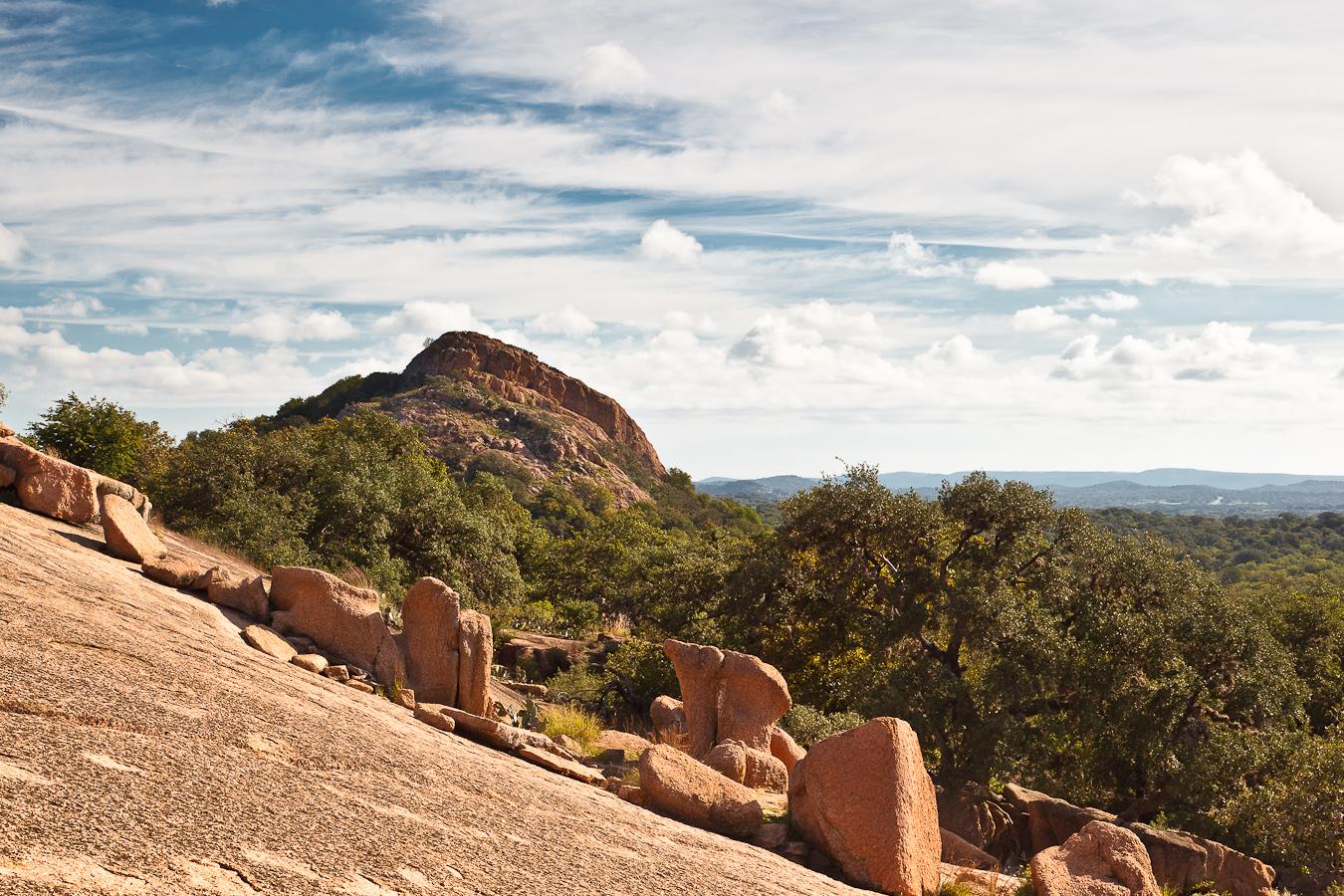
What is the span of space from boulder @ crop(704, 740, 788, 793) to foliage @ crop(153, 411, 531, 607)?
15.8 m

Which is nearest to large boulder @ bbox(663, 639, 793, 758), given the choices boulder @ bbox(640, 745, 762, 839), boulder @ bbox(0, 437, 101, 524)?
boulder @ bbox(640, 745, 762, 839)

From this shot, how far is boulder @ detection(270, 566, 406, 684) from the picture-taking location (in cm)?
1248

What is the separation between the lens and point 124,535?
12312mm

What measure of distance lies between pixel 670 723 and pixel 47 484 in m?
10.3

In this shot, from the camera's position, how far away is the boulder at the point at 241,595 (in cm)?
1234

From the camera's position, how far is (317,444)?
42.5 metres

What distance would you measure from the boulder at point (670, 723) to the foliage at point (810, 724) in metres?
2.46

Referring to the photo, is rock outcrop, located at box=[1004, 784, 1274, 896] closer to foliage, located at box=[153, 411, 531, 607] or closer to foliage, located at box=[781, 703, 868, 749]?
foliage, located at box=[781, 703, 868, 749]

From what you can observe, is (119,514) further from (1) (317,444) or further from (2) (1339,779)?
(1) (317,444)

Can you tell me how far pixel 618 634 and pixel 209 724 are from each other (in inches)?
1058

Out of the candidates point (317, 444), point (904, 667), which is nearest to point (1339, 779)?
point (904, 667)

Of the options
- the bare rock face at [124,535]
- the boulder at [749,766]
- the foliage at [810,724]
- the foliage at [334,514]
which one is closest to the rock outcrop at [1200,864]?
the foliage at [810,724]

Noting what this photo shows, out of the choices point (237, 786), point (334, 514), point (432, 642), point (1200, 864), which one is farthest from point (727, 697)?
point (334, 514)

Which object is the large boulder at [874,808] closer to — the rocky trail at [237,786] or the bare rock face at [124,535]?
the rocky trail at [237,786]
